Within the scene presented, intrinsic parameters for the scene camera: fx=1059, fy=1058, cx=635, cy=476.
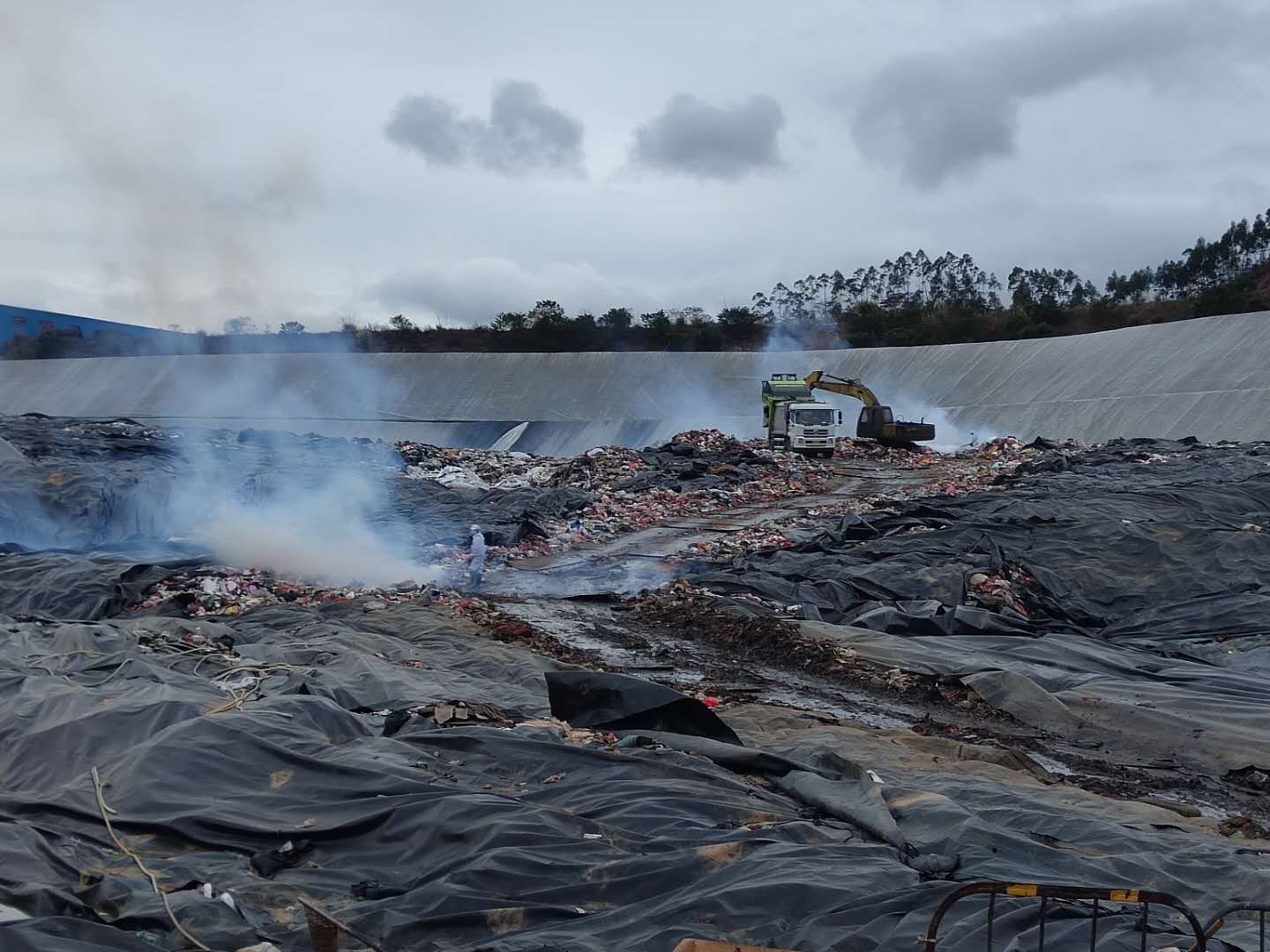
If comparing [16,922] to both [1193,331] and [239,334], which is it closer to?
[1193,331]

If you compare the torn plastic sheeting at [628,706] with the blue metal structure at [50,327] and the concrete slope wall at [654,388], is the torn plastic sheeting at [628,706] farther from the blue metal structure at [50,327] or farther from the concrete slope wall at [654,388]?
the blue metal structure at [50,327]

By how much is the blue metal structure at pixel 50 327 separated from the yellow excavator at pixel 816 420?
40.5 m

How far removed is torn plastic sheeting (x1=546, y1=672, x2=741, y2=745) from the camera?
659cm

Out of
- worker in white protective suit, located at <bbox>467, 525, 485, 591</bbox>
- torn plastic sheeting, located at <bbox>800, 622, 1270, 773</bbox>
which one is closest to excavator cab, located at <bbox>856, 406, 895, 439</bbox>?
worker in white protective suit, located at <bbox>467, 525, 485, 591</bbox>

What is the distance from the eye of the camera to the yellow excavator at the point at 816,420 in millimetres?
29359

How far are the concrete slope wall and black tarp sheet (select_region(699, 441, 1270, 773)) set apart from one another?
1804 cm

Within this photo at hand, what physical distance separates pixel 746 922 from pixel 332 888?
69.3 inches

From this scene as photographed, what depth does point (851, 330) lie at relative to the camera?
56.0 meters

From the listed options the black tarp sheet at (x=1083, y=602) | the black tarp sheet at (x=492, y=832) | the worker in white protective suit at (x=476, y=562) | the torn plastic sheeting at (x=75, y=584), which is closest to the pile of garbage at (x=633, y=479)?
the worker in white protective suit at (x=476, y=562)

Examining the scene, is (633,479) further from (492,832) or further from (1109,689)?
(492,832)

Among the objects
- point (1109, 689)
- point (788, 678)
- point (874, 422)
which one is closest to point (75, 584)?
point (788, 678)

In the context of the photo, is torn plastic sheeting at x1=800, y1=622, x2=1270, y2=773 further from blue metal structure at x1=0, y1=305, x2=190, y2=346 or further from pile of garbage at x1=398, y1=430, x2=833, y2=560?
blue metal structure at x1=0, y1=305, x2=190, y2=346

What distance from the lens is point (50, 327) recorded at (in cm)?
6225

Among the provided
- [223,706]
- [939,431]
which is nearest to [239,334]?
[939,431]
